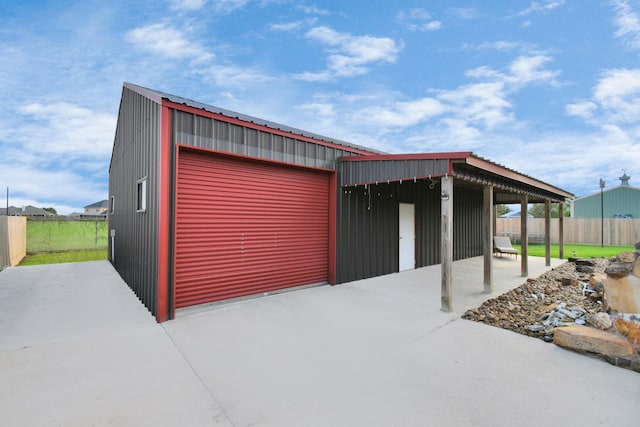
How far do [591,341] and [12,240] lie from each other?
13.8 metres

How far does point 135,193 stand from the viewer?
17.6 feet

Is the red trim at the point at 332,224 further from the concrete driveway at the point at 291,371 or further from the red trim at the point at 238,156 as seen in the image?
the concrete driveway at the point at 291,371

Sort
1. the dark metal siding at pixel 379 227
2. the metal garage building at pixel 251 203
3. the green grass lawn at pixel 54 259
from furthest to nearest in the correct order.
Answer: the green grass lawn at pixel 54 259
the dark metal siding at pixel 379 227
the metal garage building at pixel 251 203

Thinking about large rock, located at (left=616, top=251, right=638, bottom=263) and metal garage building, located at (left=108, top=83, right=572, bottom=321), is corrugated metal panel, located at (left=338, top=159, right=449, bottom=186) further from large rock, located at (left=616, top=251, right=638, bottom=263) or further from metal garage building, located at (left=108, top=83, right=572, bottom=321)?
large rock, located at (left=616, top=251, right=638, bottom=263)

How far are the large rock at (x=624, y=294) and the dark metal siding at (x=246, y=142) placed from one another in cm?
444

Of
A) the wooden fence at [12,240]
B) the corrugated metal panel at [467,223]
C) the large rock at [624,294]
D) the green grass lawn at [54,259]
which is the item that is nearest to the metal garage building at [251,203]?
the large rock at [624,294]

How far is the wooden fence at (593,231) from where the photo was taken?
1462cm

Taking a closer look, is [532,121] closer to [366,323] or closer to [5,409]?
[366,323]

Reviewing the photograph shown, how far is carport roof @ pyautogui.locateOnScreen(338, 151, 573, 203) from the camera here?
4.21 meters

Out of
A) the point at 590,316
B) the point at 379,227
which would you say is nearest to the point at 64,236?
the point at 379,227

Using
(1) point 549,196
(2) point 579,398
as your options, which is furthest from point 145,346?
(1) point 549,196

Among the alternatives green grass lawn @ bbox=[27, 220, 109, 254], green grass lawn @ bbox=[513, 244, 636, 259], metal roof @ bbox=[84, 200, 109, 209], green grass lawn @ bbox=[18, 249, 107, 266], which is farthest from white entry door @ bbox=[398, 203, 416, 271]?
metal roof @ bbox=[84, 200, 109, 209]

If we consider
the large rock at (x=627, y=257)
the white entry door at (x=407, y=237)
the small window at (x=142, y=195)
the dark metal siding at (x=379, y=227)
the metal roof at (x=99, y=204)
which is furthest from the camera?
the metal roof at (x=99, y=204)

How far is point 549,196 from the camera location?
28.8 feet
